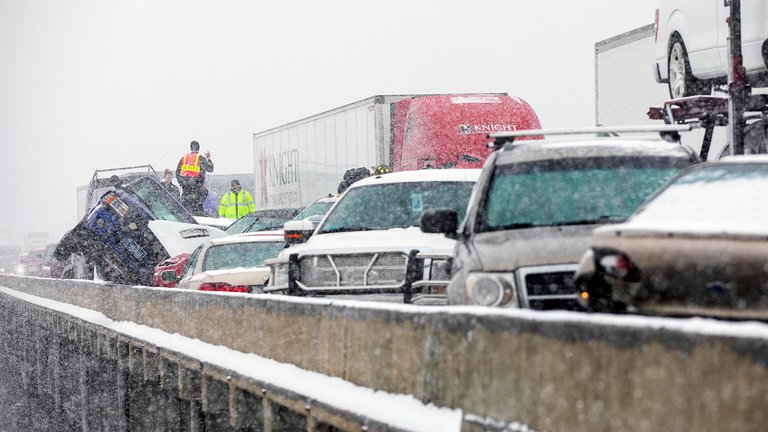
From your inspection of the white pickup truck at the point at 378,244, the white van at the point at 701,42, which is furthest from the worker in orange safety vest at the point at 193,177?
the white pickup truck at the point at 378,244

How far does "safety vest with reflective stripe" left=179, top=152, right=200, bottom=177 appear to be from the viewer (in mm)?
32938

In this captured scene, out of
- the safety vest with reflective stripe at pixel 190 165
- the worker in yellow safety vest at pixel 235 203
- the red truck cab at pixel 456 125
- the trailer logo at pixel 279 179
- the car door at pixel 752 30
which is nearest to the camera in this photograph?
the car door at pixel 752 30

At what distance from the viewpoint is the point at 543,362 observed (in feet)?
17.9

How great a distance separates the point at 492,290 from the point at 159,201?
17998 mm

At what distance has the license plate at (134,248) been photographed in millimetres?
25906

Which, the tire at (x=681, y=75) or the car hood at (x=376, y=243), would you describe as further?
the tire at (x=681, y=75)

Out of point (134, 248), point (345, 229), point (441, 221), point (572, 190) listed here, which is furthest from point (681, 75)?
point (134, 248)

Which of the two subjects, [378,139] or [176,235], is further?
[378,139]

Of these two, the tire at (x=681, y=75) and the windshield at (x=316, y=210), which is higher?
the tire at (x=681, y=75)

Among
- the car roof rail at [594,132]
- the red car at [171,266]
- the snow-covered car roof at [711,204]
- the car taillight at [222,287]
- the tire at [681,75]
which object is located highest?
the tire at [681,75]

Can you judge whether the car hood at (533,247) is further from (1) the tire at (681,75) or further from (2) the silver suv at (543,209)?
(1) the tire at (681,75)

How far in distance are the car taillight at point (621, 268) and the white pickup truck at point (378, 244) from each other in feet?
15.7

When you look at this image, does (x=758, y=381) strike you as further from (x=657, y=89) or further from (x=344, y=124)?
(x=344, y=124)

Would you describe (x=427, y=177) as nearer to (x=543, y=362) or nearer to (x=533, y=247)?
(x=533, y=247)
